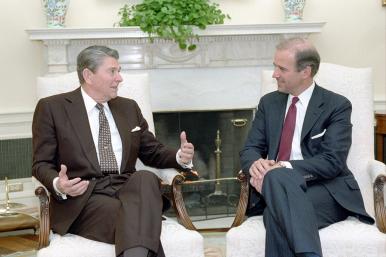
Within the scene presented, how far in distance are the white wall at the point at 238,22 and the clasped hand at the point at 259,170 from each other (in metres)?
2.39

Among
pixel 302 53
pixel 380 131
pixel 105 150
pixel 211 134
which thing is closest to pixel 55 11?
pixel 211 134

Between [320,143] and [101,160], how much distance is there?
1048 millimetres

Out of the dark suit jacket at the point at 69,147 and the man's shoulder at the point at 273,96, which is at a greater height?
the man's shoulder at the point at 273,96

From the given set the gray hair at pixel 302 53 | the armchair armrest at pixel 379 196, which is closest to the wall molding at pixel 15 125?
the gray hair at pixel 302 53

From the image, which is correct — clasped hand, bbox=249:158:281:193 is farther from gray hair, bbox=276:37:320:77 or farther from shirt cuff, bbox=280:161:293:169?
gray hair, bbox=276:37:320:77

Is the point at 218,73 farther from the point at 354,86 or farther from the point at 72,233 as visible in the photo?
the point at 72,233

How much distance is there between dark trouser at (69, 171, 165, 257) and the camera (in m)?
2.53

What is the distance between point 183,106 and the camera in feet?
16.1

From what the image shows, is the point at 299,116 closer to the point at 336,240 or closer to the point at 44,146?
the point at 336,240

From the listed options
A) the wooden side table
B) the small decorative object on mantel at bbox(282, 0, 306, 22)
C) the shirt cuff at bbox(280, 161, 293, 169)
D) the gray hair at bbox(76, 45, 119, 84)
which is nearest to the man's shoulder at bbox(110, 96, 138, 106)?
the gray hair at bbox(76, 45, 119, 84)

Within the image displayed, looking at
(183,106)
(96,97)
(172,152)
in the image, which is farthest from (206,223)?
(96,97)

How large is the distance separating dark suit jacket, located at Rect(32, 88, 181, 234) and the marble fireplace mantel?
1626mm

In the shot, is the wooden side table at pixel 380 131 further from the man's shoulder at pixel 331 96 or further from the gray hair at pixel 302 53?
the gray hair at pixel 302 53

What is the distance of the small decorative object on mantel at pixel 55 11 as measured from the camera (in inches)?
178
